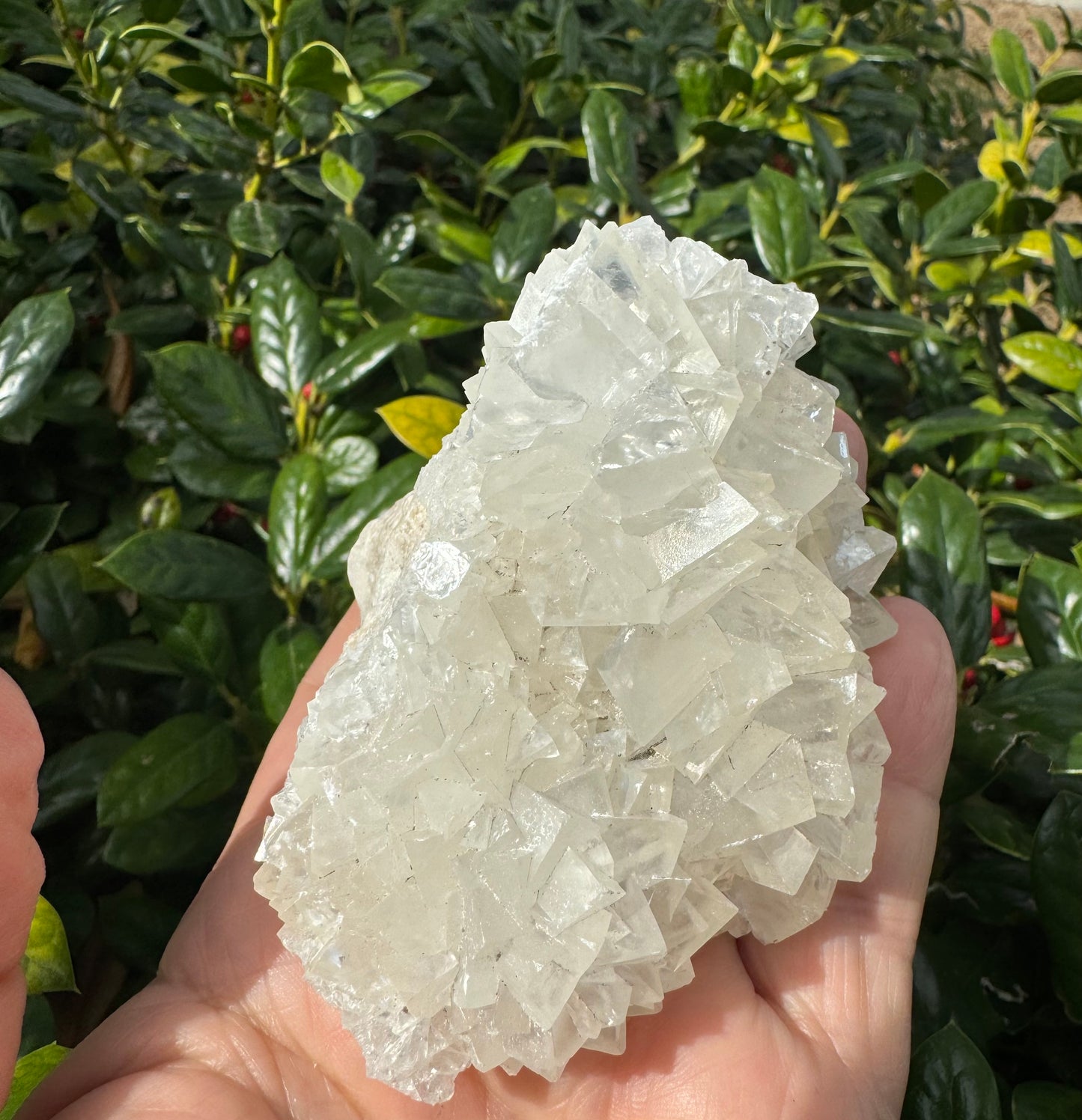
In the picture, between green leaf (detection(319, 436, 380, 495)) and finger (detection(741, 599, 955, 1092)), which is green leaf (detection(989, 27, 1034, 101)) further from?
green leaf (detection(319, 436, 380, 495))

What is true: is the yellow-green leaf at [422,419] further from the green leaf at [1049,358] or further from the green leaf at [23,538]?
the green leaf at [1049,358]

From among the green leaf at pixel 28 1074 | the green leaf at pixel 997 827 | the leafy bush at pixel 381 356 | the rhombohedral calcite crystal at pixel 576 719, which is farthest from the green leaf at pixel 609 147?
the green leaf at pixel 28 1074

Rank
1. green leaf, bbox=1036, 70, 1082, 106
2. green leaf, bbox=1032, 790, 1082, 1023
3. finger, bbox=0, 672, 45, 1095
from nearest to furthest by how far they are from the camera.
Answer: finger, bbox=0, 672, 45, 1095
green leaf, bbox=1032, 790, 1082, 1023
green leaf, bbox=1036, 70, 1082, 106

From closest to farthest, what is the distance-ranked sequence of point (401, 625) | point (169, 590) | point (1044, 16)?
point (401, 625)
point (169, 590)
point (1044, 16)

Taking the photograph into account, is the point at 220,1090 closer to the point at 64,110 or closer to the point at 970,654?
the point at 970,654

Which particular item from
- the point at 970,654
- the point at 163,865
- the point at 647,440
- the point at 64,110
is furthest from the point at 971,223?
the point at 163,865

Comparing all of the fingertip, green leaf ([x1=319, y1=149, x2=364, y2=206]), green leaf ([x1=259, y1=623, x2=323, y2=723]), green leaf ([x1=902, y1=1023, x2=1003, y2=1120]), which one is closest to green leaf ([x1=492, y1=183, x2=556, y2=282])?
green leaf ([x1=319, y1=149, x2=364, y2=206])
